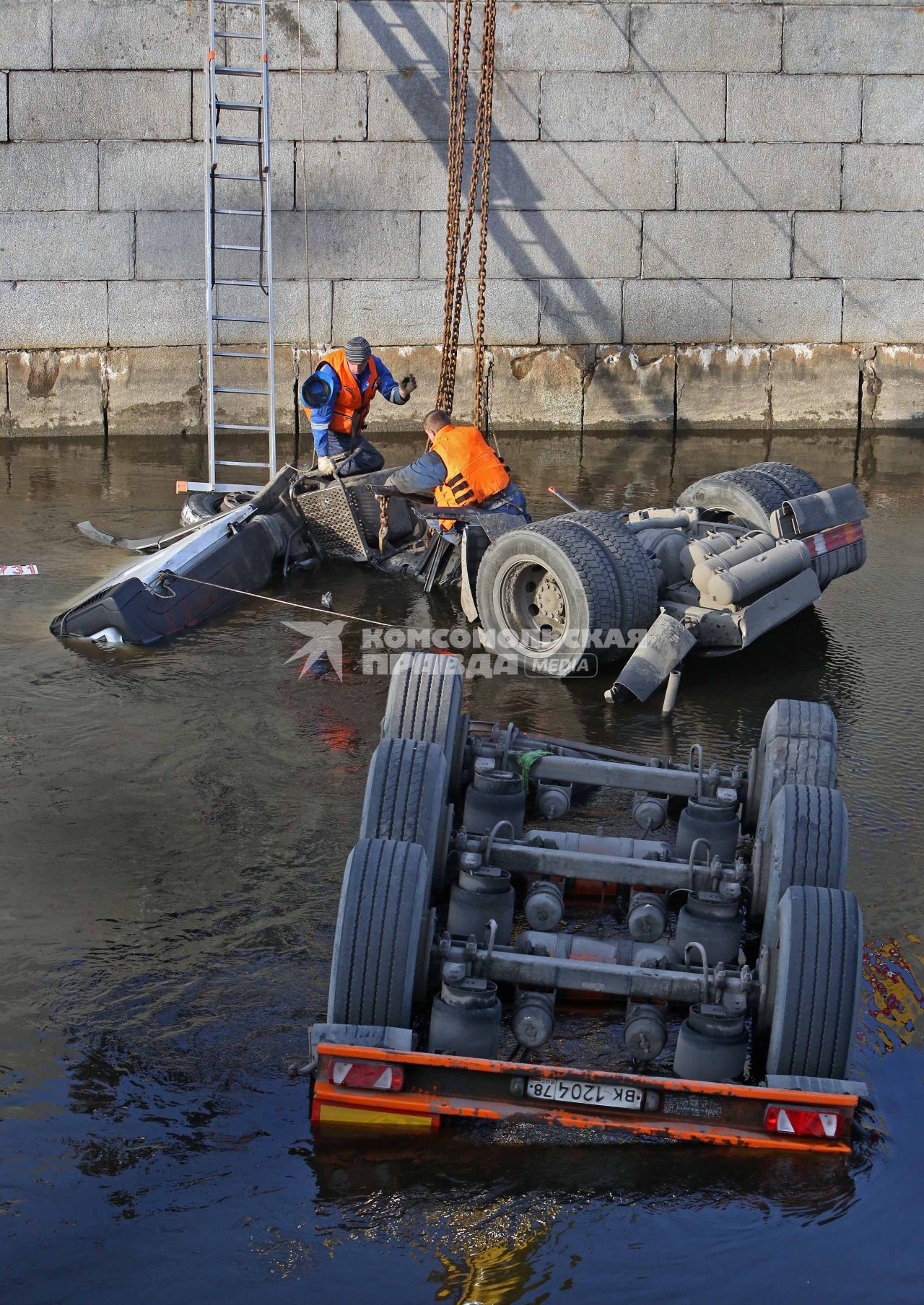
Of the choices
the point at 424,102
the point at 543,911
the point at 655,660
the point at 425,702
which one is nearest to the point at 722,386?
the point at 424,102

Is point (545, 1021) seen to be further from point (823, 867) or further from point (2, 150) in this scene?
point (2, 150)

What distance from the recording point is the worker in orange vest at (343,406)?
10.7 meters

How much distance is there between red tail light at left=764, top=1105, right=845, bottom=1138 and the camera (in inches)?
165

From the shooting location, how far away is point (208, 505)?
11203mm

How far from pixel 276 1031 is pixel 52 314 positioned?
1136cm

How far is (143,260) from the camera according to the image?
14586mm

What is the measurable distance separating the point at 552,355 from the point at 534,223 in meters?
1.35

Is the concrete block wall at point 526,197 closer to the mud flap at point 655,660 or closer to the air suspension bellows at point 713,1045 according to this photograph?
the mud flap at point 655,660

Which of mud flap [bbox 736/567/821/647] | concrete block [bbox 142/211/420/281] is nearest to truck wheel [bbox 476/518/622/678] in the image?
mud flap [bbox 736/567/821/647]

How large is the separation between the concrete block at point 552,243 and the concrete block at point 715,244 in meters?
0.19

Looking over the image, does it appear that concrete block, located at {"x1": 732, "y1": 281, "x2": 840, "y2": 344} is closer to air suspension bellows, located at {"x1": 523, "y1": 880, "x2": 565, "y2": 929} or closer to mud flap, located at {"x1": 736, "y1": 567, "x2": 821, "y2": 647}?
mud flap, located at {"x1": 736, "y1": 567, "x2": 821, "y2": 647}

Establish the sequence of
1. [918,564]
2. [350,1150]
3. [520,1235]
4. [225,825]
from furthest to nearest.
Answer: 1. [918,564]
2. [225,825]
3. [350,1150]
4. [520,1235]

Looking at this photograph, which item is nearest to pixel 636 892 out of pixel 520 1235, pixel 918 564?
pixel 520 1235

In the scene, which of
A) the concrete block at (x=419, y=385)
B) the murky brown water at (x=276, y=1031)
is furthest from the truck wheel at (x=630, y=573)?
the concrete block at (x=419, y=385)
